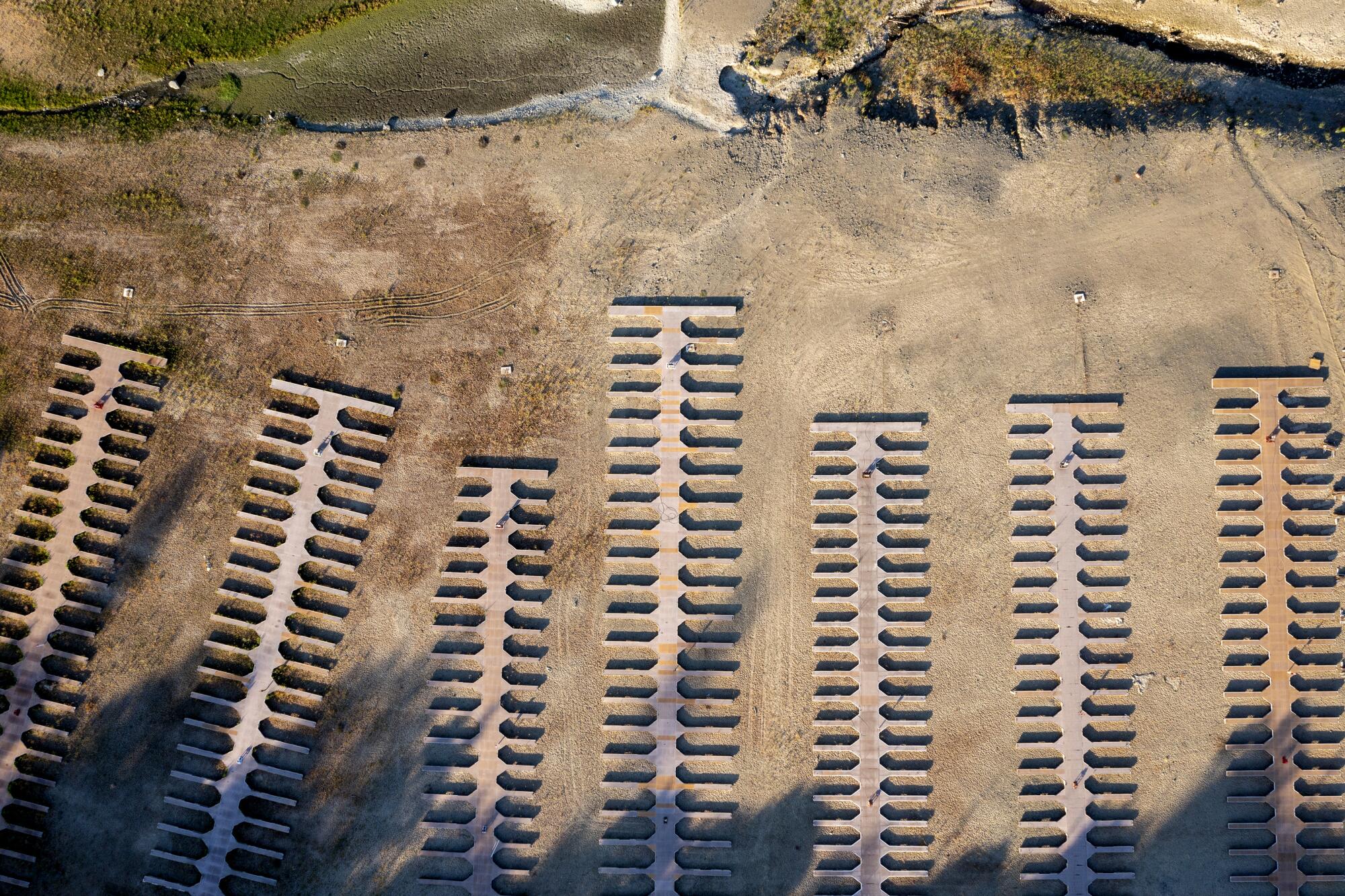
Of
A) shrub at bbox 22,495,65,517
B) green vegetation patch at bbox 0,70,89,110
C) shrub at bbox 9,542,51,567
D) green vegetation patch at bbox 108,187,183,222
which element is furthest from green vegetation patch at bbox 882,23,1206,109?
shrub at bbox 9,542,51,567

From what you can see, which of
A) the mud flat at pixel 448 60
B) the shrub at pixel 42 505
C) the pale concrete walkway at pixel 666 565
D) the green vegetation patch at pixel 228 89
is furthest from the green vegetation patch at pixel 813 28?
the shrub at pixel 42 505

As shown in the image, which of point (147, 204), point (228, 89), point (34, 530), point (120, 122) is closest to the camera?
point (34, 530)

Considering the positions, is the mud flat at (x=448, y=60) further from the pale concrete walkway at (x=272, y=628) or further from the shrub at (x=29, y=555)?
the shrub at (x=29, y=555)

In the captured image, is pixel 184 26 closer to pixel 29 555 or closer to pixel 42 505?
pixel 42 505

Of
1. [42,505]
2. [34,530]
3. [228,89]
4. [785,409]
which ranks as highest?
[228,89]

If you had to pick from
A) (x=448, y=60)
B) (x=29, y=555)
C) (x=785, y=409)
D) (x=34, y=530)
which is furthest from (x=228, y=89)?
(x=785, y=409)

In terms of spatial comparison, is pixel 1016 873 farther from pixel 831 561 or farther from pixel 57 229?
pixel 57 229
